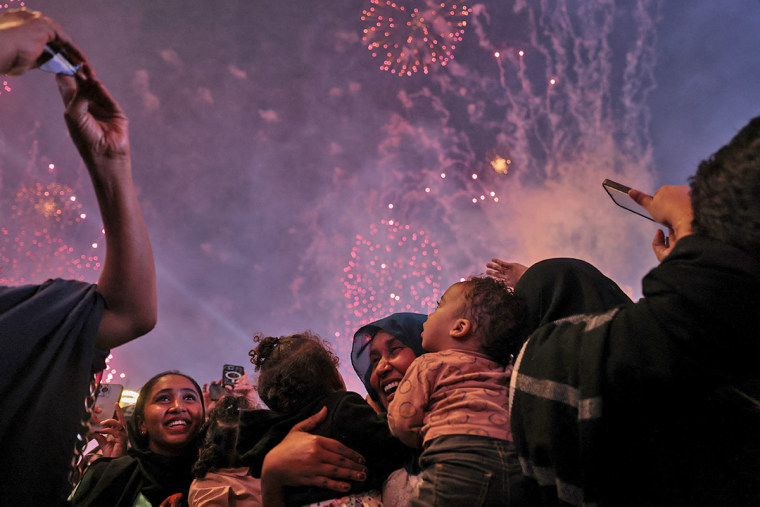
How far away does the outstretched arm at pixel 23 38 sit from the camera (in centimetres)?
109

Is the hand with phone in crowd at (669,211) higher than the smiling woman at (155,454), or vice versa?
the hand with phone in crowd at (669,211)

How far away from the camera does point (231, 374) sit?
14.4ft

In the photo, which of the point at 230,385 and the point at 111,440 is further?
the point at 230,385

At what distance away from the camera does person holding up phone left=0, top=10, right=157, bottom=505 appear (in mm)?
1174

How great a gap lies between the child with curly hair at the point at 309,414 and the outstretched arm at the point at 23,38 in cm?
156

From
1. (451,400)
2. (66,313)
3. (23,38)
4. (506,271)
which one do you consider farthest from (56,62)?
(506,271)

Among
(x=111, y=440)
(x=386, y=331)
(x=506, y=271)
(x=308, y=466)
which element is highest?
(x=506, y=271)

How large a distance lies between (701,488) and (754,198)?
0.66 m

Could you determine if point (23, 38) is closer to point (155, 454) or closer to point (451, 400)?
point (451, 400)

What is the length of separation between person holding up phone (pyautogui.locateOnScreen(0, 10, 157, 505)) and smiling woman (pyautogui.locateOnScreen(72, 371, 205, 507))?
6.08 feet

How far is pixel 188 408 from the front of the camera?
3.25 meters

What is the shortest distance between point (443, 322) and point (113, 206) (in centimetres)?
129

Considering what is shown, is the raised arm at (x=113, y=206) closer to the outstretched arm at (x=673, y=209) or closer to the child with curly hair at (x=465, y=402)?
the child with curly hair at (x=465, y=402)

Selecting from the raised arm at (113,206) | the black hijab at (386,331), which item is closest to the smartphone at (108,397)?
the black hijab at (386,331)
